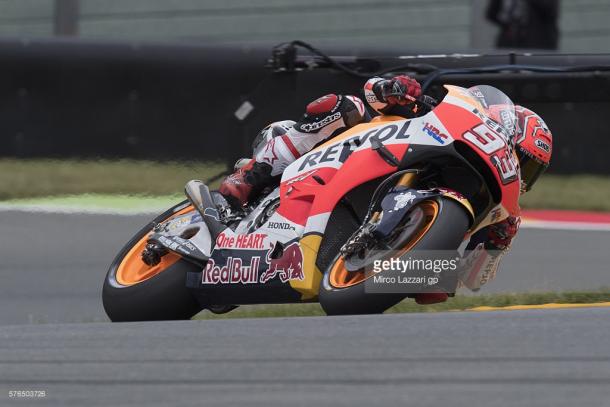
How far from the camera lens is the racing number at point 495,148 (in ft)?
16.9

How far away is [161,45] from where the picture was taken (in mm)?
9906

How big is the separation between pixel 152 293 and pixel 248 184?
62 centimetres

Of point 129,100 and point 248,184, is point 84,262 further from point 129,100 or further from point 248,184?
point 129,100

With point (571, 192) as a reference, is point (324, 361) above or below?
above

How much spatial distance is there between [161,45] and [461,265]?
16.6ft

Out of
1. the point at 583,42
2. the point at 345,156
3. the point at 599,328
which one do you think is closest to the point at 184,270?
the point at 345,156

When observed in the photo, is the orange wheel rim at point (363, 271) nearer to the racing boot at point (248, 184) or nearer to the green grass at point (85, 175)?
the racing boot at point (248, 184)

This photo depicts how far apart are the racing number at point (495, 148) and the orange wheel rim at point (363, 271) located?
1.01 ft

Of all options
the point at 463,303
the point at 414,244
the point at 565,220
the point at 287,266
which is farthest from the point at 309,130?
the point at 565,220

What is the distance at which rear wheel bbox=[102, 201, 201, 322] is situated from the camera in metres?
5.63

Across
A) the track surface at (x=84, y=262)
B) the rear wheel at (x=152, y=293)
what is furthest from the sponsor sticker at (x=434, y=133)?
the track surface at (x=84, y=262)

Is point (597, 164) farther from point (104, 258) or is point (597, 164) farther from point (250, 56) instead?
point (104, 258)

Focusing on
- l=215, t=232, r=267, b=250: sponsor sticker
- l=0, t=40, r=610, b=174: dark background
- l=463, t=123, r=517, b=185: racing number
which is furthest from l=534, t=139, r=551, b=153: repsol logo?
l=0, t=40, r=610, b=174: dark background

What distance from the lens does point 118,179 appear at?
9.62m
